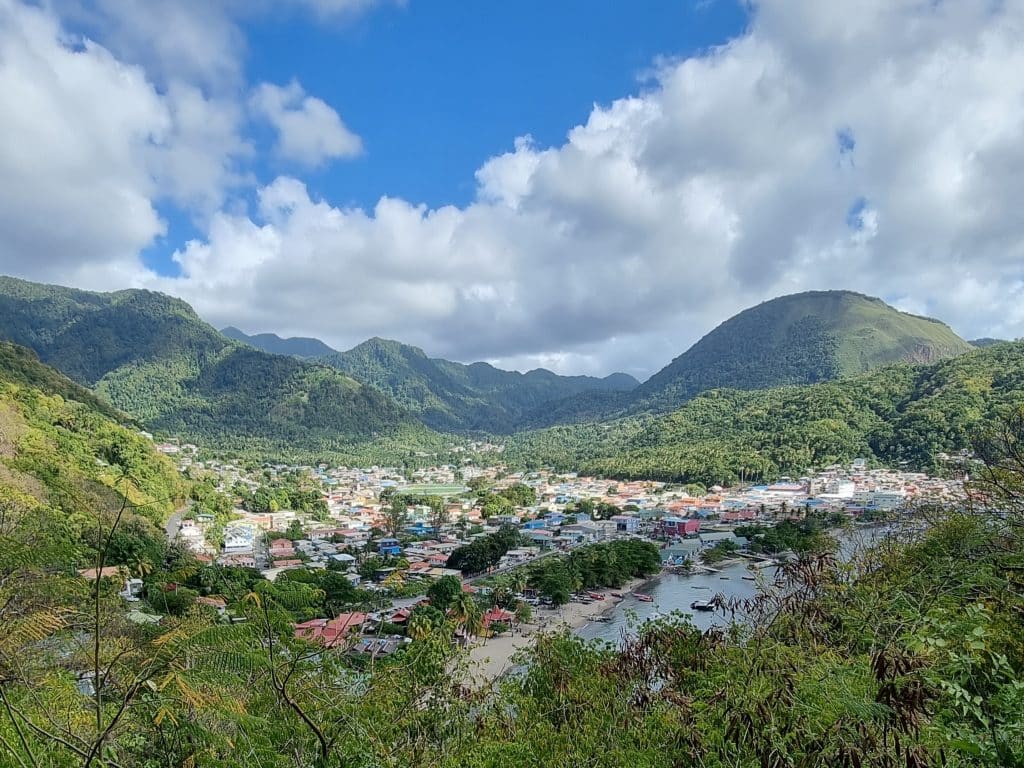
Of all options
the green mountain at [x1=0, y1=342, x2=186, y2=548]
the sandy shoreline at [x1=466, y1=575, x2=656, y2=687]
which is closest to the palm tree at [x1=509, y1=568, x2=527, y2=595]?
the sandy shoreline at [x1=466, y1=575, x2=656, y2=687]

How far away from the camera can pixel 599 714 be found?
548cm

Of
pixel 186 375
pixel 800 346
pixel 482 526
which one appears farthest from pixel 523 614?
pixel 800 346

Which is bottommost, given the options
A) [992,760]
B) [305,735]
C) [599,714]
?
[599,714]

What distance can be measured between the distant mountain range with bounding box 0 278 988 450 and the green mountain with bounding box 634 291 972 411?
1.27ft

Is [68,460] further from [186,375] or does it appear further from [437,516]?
[186,375]

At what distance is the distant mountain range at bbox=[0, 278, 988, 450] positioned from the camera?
103938 mm

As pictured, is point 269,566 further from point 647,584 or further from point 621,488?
point 621,488

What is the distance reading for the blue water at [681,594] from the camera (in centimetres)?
2039

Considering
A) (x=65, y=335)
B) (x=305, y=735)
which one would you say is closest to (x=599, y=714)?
(x=305, y=735)

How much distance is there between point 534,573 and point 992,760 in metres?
25.8

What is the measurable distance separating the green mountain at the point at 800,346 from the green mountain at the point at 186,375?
71985 mm

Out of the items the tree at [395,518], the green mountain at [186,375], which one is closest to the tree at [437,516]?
the tree at [395,518]

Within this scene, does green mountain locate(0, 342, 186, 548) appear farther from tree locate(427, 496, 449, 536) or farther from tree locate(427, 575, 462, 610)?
tree locate(427, 496, 449, 536)

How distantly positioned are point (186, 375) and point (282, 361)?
58.1 feet
